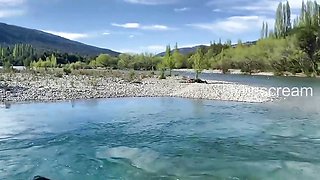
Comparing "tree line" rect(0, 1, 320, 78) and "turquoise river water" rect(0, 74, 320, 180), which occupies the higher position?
"tree line" rect(0, 1, 320, 78)

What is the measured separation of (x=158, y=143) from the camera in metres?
14.3

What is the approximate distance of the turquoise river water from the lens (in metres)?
10.8

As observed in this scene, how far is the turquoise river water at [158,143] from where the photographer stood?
1077 cm

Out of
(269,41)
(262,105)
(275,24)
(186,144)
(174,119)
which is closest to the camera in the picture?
(186,144)

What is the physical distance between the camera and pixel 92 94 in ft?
107

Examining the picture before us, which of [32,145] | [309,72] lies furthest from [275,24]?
[32,145]

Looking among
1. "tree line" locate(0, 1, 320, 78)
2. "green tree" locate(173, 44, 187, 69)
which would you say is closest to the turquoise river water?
"tree line" locate(0, 1, 320, 78)

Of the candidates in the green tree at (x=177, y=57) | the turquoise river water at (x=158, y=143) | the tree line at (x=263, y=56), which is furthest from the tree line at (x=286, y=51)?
the turquoise river water at (x=158, y=143)

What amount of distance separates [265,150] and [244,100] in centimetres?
1732

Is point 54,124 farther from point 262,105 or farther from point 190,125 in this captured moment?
point 262,105

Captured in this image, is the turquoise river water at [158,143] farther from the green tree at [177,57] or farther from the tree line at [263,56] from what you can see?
the green tree at [177,57]

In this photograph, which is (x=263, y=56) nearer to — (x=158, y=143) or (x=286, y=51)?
(x=286, y=51)

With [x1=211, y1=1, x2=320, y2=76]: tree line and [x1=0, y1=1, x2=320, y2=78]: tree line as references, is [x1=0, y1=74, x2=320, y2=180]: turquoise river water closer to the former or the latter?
[x1=0, y1=1, x2=320, y2=78]: tree line

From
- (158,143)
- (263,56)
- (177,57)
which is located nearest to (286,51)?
(263,56)
